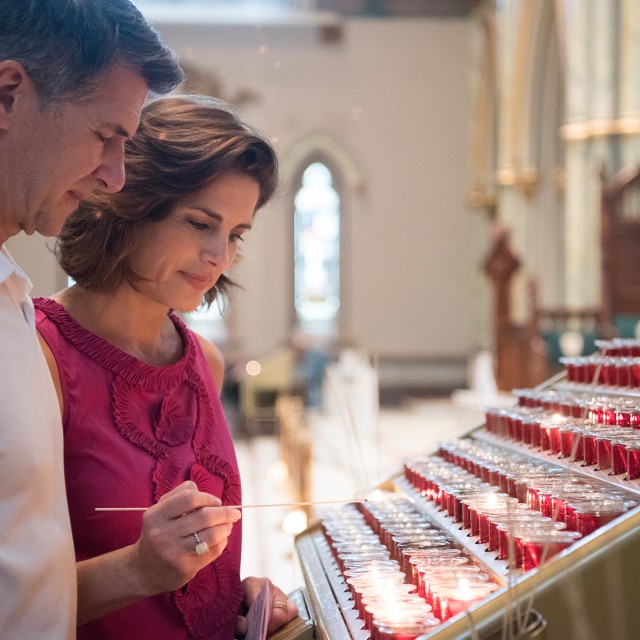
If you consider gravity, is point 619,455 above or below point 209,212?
below

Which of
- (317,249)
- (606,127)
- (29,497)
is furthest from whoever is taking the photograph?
(317,249)

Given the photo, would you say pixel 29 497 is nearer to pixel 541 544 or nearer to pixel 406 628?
pixel 406 628

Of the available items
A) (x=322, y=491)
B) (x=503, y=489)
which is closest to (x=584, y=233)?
(x=322, y=491)

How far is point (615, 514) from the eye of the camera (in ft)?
4.32

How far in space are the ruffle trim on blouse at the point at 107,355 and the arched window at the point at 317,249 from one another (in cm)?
1562

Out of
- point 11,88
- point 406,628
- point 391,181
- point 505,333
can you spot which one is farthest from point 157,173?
point 391,181

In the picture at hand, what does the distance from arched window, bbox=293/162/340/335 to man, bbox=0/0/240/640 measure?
16.0 m

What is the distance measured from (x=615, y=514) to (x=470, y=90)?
54.0ft

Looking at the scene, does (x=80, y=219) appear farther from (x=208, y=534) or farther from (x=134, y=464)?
(x=208, y=534)

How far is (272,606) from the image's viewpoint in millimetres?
1686

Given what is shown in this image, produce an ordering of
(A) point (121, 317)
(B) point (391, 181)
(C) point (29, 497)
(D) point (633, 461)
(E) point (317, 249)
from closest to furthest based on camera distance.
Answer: (C) point (29, 497), (D) point (633, 461), (A) point (121, 317), (B) point (391, 181), (E) point (317, 249)

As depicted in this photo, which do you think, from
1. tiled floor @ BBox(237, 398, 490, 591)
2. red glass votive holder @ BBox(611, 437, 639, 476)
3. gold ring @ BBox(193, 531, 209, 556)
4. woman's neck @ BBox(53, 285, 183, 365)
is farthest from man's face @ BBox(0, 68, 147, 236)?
tiled floor @ BBox(237, 398, 490, 591)

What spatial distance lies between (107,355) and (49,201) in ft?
1.35

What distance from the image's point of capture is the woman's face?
1.67 meters
